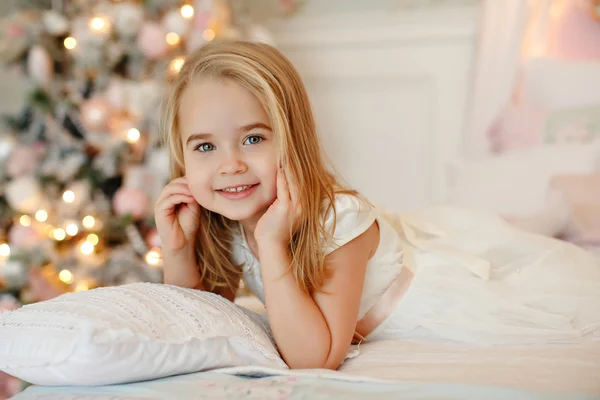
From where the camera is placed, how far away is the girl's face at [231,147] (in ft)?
3.60

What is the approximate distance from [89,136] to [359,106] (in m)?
1.18

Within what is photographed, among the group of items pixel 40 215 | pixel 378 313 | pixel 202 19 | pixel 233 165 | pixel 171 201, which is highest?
pixel 202 19

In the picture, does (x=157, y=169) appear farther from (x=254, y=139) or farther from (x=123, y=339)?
(x=123, y=339)

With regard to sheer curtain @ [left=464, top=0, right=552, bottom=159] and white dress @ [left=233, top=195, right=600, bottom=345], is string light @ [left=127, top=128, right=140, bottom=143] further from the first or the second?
sheer curtain @ [left=464, top=0, right=552, bottom=159]

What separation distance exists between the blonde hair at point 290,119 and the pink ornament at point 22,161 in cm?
120

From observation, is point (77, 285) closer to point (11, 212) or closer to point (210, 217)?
point (11, 212)

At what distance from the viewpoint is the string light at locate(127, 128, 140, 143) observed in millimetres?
2254

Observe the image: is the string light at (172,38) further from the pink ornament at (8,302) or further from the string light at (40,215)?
the pink ornament at (8,302)

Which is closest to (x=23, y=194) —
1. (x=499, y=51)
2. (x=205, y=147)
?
(x=205, y=147)

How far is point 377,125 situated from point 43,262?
A: 4.93 ft

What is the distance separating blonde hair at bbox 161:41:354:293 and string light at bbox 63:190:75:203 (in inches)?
44.7

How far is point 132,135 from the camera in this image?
2.26m

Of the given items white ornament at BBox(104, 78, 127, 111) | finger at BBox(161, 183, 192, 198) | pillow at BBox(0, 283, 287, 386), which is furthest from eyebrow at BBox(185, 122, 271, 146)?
white ornament at BBox(104, 78, 127, 111)

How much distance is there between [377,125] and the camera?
2818 millimetres
